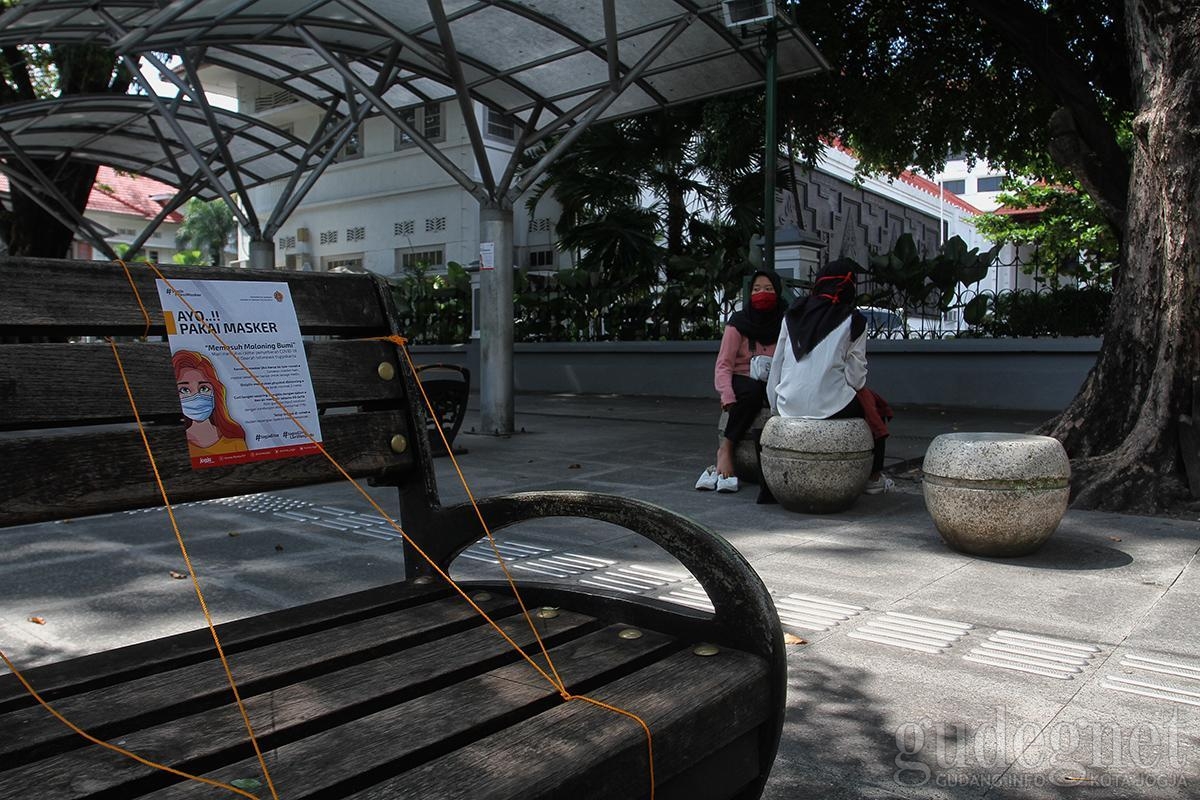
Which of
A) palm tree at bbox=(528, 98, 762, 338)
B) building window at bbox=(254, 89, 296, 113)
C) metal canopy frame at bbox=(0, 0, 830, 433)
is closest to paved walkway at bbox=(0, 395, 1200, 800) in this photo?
metal canopy frame at bbox=(0, 0, 830, 433)

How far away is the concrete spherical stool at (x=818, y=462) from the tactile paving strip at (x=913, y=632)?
2.14 meters

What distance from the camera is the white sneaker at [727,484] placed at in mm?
7191

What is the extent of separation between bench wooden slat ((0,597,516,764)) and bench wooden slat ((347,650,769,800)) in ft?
1.61

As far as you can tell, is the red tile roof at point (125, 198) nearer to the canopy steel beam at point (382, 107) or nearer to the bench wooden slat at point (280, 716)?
the canopy steel beam at point (382, 107)

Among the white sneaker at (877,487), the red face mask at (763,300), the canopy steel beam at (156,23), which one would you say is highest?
the canopy steel beam at (156,23)

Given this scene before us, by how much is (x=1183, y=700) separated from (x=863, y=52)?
1331cm

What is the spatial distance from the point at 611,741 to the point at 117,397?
1.27 meters

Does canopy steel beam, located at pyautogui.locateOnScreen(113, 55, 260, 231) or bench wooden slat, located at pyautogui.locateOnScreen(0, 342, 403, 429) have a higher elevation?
canopy steel beam, located at pyautogui.locateOnScreen(113, 55, 260, 231)

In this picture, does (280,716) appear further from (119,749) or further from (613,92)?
(613,92)

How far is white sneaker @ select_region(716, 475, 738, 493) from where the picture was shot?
23.6 feet

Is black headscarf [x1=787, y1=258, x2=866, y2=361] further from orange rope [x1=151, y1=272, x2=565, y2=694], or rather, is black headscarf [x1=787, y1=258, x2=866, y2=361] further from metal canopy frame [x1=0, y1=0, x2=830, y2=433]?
orange rope [x1=151, y1=272, x2=565, y2=694]

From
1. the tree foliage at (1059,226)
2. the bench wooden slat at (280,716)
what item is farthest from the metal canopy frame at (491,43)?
the tree foliage at (1059,226)

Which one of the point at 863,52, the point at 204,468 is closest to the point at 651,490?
the point at 204,468

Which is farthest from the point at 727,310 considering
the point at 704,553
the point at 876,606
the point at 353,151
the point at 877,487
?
the point at 353,151
